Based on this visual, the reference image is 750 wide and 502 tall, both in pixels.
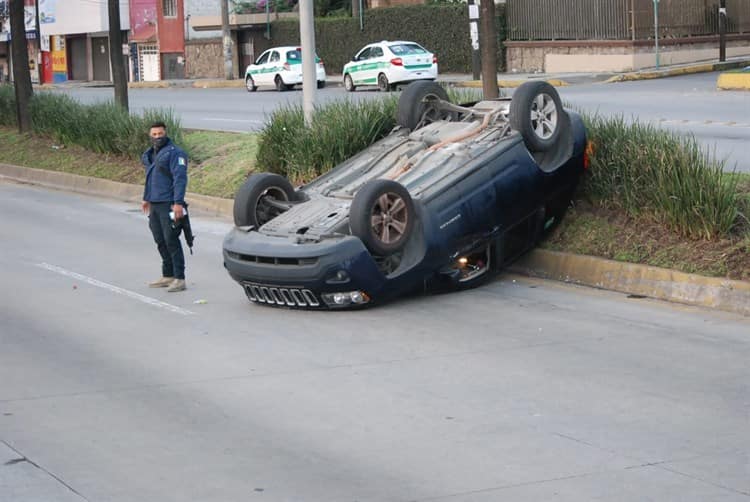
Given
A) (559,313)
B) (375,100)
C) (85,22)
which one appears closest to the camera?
(559,313)

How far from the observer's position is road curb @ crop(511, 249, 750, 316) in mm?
10852

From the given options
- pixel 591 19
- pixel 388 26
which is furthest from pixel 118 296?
pixel 388 26

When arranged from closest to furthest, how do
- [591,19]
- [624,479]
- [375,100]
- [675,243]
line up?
1. [624,479]
2. [675,243]
3. [375,100]
4. [591,19]

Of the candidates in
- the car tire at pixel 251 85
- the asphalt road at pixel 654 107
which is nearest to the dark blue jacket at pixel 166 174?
the asphalt road at pixel 654 107

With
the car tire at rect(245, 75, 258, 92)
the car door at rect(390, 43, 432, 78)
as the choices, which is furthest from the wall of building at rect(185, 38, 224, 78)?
the car door at rect(390, 43, 432, 78)

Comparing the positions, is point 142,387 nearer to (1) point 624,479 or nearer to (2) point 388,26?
(1) point 624,479

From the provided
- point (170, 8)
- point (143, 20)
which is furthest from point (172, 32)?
point (143, 20)

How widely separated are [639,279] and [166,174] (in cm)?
462

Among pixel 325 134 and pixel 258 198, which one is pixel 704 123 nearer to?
pixel 325 134

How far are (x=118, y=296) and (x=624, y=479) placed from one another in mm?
6860

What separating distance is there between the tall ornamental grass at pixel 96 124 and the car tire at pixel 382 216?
34.6ft

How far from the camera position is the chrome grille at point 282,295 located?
11.0m

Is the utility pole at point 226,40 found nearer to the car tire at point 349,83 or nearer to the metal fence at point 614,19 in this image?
the car tire at point 349,83

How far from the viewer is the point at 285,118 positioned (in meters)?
17.7
